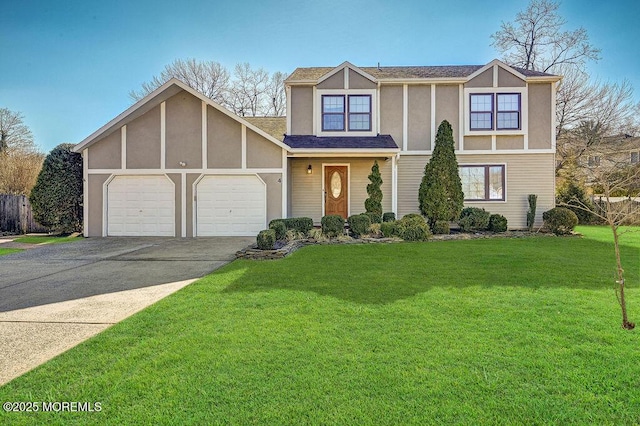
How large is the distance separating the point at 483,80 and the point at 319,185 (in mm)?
8034

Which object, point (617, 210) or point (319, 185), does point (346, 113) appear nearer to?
point (319, 185)

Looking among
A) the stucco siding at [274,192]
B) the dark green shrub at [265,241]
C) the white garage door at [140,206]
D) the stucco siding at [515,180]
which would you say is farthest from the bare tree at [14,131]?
the stucco siding at [515,180]

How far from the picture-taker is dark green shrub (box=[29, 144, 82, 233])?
1320 cm

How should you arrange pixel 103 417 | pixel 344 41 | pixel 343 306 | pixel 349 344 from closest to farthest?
pixel 103 417, pixel 349 344, pixel 343 306, pixel 344 41

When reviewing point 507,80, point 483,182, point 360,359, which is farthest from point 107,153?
point 507,80

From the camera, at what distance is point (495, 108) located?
14492mm

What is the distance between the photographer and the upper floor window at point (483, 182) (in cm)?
1465

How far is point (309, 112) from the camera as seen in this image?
1485 centimetres

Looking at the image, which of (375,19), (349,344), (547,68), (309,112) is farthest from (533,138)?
(349,344)

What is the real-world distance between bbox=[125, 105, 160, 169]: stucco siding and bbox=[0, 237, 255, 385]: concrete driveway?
3.28 m

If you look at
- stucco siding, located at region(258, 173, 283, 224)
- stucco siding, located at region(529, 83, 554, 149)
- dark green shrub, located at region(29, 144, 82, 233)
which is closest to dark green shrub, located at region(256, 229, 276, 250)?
stucco siding, located at region(258, 173, 283, 224)

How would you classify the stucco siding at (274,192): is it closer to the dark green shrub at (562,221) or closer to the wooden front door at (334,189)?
the wooden front door at (334,189)

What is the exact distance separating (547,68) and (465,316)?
83.0 feet

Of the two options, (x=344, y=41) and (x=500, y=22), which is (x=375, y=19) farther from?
(x=500, y=22)
